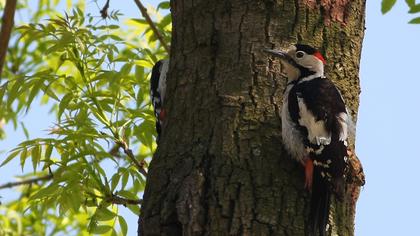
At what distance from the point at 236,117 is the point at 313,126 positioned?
1.69 feet

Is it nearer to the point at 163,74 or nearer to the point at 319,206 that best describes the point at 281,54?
the point at 319,206

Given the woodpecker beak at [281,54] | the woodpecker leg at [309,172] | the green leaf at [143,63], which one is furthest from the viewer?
the green leaf at [143,63]

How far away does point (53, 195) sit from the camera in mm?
4301

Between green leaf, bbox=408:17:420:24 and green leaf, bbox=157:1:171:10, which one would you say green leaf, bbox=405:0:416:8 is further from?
green leaf, bbox=157:1:171:10

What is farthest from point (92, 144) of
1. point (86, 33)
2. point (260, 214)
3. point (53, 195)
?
point (260, 214)

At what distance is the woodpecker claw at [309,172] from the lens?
11.4 ft

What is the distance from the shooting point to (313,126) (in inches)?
153

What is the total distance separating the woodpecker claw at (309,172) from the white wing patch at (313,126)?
181mm

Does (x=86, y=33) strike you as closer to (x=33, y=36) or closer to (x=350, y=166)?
(x=33, y=36)

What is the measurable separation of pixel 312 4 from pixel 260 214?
1.18m

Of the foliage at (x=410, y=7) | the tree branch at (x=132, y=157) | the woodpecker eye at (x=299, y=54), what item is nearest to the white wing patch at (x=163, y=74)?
the tree branch at (x=132, y=157)

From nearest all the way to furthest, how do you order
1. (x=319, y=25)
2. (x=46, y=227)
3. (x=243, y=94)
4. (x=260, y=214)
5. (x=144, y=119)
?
1. (x=260, y=214)
2. (x=243, y=94)
3. (x=319, y=25)
4. (x=144, y=119)
5. (x=46, y=227)

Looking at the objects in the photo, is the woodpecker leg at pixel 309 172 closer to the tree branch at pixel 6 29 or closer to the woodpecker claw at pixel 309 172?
the woodpecker claw at pixel 309 172

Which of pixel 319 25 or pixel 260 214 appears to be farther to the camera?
pixel 319 25
